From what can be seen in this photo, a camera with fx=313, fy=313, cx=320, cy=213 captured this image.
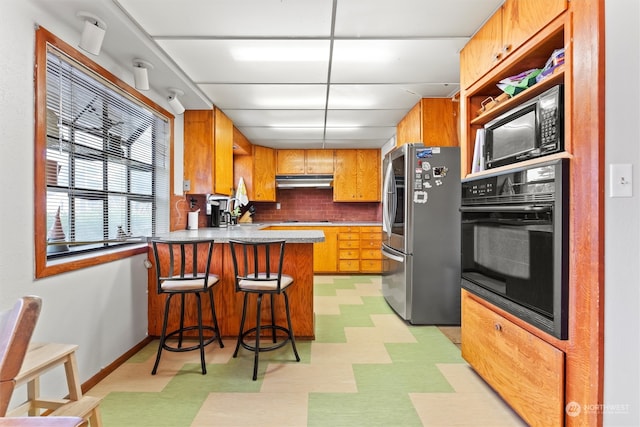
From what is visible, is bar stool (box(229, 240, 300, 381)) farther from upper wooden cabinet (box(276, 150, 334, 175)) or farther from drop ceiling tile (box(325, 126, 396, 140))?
upper wooden cabinet (box(276, 150, 334, 175))

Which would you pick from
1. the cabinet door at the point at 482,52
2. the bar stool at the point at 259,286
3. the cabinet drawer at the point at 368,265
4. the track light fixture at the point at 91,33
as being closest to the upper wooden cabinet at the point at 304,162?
the cabinet drawer at the point at 368,265

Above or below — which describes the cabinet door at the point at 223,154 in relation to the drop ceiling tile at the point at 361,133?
below

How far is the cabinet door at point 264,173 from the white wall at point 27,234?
354cm

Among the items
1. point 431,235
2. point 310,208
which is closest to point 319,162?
point 310,208

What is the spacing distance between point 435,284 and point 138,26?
3.16 meters

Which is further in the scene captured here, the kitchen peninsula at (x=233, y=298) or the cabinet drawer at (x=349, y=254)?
the cabinet drawer at (x=349, y=254)

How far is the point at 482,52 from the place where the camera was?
6.49 feet

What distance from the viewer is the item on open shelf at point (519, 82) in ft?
5.40

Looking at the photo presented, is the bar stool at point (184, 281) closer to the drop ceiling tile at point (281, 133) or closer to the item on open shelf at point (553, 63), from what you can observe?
the item on open shelf at point (553, 63)

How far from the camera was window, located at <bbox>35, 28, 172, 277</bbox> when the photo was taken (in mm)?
1691

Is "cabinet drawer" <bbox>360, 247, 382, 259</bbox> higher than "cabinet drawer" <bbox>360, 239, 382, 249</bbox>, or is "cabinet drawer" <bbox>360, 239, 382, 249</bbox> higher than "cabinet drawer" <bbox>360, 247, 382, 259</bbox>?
"cabinet drawer" <bbox>360, 239, 382, 249</bbox>

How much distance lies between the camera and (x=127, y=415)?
1.70 metres

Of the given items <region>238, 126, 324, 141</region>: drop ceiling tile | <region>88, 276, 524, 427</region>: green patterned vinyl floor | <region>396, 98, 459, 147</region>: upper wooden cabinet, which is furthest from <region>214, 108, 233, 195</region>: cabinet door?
<region>396, 98, 459, 147</region>: upper wooden cabinet

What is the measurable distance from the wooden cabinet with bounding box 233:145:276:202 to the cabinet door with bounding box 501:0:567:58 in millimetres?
4405
